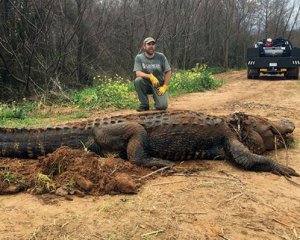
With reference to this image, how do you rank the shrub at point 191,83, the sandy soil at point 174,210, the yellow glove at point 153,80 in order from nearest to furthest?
the sandy soil at point 174,210
the yellow glove at point 153,80
the shrub at point 191,83

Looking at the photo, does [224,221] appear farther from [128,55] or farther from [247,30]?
[247,30]

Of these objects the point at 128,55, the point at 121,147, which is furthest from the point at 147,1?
the point at 121,147

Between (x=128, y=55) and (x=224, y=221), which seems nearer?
(x=224, y=221)

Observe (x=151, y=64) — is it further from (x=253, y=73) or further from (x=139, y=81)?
(x=253, y=73)

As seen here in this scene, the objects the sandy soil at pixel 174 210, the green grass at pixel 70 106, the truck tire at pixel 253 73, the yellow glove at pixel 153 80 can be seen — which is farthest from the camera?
the truck tire at pixel 253 73

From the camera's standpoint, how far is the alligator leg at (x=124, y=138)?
463cm

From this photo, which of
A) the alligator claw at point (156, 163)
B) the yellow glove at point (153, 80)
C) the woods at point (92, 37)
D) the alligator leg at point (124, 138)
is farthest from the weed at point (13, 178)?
the woods at point (92, 37)

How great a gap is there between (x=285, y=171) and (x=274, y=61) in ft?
48.2

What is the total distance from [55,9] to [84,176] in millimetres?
9694


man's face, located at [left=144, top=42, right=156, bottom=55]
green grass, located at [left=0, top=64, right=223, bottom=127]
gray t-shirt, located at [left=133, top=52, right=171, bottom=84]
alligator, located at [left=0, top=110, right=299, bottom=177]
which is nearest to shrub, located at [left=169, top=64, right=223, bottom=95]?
green grass, located at [left=0, top=64, right=223, bottom=127]

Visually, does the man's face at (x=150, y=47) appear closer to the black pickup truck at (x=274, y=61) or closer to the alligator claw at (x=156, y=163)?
the alligator claw at (x=156, y=163)

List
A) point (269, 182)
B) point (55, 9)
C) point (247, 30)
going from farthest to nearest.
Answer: point (247, 30) < point (55, 9) < point (269, 182)

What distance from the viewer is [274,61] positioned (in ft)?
60.0

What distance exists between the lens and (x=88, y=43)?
547 inches
